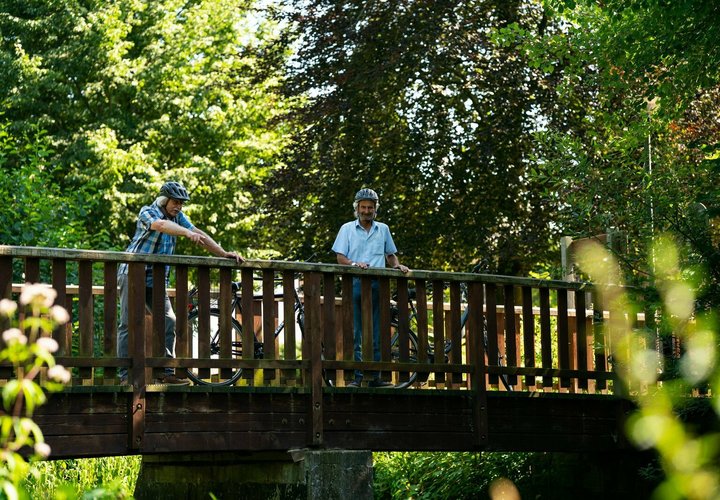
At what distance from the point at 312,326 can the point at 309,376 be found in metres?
0.36

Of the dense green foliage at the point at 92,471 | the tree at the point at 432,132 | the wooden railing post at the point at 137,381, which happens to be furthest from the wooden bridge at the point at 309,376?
the tree at the point at 432,132

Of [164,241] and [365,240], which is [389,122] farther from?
[164,241]

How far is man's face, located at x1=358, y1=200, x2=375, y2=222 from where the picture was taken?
10.0 meters

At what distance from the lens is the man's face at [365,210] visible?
10047mm

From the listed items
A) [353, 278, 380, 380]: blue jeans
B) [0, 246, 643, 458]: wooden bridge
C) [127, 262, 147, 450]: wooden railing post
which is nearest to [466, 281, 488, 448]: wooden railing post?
[0, 246, 643, 458]: wooden bridge

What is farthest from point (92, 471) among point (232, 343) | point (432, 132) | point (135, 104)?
point (135, 104)

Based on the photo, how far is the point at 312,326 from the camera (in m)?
9.23

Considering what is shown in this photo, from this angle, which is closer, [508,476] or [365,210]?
[365,210]

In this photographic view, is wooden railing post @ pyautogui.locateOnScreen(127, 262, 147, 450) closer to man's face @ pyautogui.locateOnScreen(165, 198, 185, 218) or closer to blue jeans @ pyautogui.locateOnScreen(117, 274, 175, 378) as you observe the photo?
blue jeans @ pyautogui.locateOnScreen(117, 274, 175, 378)

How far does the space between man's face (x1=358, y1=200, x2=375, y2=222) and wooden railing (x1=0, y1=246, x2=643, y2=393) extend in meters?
0.56

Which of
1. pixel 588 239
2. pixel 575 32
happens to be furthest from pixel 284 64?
pixel 588 239

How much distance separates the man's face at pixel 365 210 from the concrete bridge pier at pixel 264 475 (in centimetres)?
189

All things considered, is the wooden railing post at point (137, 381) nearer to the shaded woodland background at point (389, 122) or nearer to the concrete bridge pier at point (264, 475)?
the concrete bridge pier at point (264, 475)

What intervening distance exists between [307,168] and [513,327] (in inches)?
419
